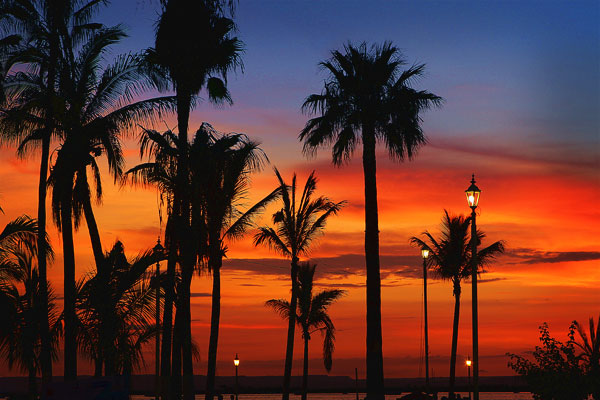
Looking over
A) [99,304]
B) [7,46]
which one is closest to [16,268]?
[99,304]

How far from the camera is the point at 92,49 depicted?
31.1m

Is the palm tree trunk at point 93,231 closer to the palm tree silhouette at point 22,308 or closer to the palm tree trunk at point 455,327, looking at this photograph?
the palm tree silhouette at point 22,308

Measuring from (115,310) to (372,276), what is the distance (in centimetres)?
1137

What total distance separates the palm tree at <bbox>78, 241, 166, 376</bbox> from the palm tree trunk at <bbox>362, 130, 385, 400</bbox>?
9874mm

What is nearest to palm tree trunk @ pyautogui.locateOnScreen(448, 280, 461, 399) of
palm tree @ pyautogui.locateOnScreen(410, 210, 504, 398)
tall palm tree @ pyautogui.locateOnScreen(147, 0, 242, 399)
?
palm tree @ pyautogui.locateOnScreen(410, 210, 504, 398)

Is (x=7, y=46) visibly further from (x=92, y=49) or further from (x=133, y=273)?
(x=133, y=273)

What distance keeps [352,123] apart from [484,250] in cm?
2394

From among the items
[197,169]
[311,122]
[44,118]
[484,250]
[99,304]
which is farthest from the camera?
[484,250]

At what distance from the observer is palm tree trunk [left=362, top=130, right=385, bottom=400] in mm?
34344

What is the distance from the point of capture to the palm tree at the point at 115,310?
27.8m

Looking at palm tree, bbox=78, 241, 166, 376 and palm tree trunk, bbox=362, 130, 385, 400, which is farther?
palm tree trunk, bbox=362, 130, 385, 400

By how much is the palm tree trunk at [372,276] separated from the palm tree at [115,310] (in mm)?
9874

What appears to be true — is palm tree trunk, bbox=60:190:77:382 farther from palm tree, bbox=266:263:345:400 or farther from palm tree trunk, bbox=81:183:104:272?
palm tree, bbox=266:263:345:400

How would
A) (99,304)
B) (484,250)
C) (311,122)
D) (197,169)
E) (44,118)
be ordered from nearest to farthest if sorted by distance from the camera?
1. (99,304)
2. (44,118)
3. (197,169)
4. (311,122)
5. (484,250)
